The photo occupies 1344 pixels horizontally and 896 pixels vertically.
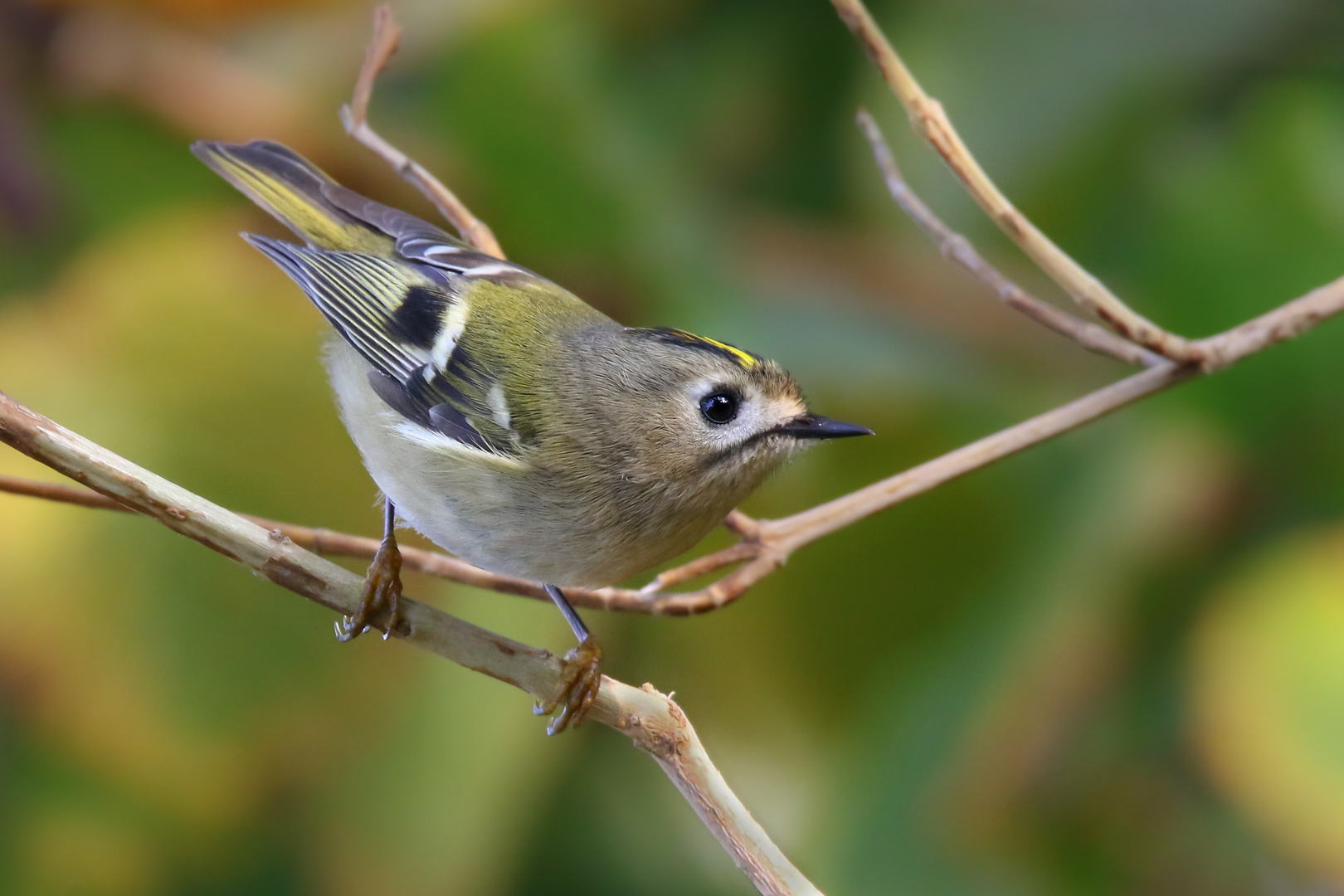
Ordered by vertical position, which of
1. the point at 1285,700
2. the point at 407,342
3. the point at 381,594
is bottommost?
the point at 381,594

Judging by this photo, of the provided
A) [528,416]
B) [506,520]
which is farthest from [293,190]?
[506,520]

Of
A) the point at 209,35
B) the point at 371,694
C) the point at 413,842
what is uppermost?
the point at 209,35

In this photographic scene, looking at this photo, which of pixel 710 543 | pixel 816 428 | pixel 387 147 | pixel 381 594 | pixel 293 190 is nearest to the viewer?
pixel 381 594

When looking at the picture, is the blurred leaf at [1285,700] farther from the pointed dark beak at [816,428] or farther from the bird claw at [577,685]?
the bird claw at [577,685]

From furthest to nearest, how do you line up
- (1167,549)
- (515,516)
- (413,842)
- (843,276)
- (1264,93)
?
1. (843,276)
2. (1264,93)
3. (1167,549)
4. (413,842)
5. (515,516)

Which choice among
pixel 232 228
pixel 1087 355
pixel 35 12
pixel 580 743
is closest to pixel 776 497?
pixel 580 743

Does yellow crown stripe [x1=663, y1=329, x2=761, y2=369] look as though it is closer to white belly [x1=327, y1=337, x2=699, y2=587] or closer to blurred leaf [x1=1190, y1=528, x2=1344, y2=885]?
white belly [x1=327, y1=337, x2=699, y2=587]

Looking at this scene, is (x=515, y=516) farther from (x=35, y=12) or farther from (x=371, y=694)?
(x=35, y=12)

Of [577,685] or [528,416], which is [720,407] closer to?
[528,416]
